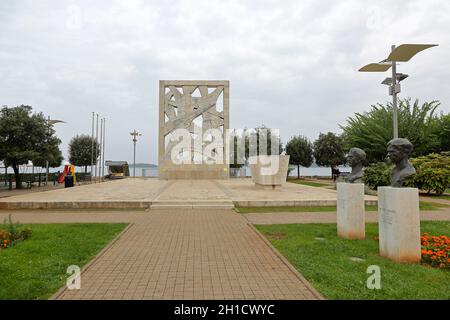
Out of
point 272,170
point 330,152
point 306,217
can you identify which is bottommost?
point 306,217

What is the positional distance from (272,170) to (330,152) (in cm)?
2435

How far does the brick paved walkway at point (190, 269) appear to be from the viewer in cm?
405

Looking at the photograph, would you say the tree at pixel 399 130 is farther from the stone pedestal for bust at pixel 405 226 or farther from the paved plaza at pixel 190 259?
the stone pedestal for bust at pixel 405 226

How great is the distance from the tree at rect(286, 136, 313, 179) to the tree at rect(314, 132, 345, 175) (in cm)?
98

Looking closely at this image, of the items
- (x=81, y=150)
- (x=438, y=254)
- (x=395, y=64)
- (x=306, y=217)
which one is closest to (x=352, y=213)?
(x=438, y=254)

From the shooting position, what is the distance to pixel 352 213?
23.6 feet

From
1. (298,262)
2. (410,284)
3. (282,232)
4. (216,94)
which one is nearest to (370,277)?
(410,284)

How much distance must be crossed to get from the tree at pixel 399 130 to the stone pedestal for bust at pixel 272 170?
43.2 ft

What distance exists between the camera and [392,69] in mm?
12891

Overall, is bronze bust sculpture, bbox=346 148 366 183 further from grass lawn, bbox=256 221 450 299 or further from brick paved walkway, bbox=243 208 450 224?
brick paved walkway, bbox=243 208 450 224

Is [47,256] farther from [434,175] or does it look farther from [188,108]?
[188,108]
